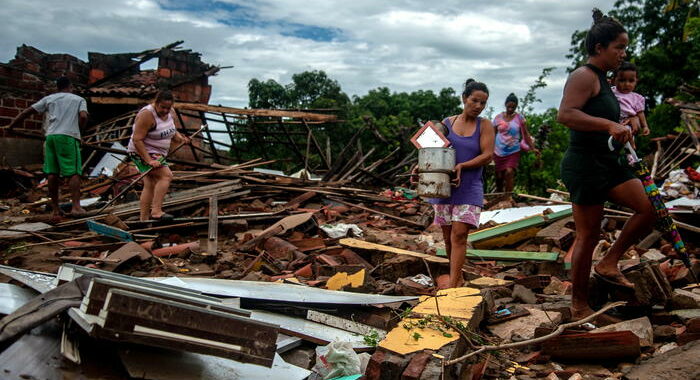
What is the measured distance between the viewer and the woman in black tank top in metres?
3.14

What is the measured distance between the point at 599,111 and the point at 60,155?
6.65 meters

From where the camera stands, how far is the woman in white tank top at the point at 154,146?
6141mm

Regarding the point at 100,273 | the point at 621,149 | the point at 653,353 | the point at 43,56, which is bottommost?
the point at 653,353

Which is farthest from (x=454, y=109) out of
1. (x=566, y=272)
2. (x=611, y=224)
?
(x=566, y=272)

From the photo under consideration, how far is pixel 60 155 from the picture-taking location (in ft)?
23.7

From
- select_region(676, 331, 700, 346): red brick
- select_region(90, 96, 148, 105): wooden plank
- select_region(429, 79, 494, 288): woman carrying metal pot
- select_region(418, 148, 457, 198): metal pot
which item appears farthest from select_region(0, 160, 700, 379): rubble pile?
select_region(90, 96, 148, 105): wooden plank

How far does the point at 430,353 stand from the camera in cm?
265

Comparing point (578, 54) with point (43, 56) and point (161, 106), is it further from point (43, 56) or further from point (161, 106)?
point (161, 106)

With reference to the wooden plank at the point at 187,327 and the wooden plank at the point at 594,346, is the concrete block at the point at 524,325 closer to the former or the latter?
the wooden plank at the point at 594,346

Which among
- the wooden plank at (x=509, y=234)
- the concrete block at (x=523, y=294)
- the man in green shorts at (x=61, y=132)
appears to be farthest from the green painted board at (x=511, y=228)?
the man in green shorts at (x=61, y=132)

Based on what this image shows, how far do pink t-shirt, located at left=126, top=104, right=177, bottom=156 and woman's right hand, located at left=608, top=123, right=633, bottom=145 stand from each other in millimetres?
4884

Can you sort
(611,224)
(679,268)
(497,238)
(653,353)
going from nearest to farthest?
(653,353) → (679,268) → (497,238) → (611,224)

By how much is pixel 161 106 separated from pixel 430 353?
4682 mm

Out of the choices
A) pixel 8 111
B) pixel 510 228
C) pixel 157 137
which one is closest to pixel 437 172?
pixel 510 228
